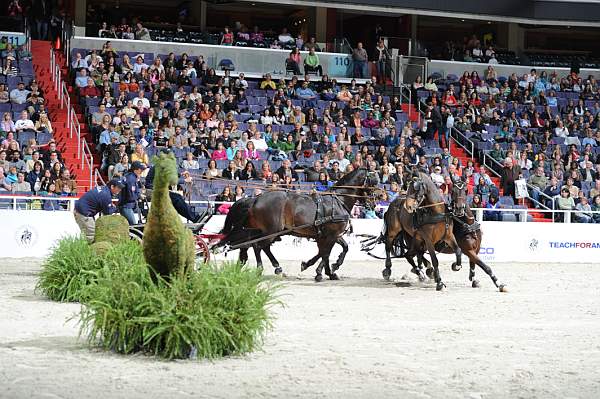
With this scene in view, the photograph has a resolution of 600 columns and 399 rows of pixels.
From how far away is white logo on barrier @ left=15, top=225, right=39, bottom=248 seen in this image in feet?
65.6

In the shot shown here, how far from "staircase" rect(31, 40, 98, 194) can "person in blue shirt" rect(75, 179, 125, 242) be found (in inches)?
269

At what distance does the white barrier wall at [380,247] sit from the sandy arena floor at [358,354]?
13.7ft

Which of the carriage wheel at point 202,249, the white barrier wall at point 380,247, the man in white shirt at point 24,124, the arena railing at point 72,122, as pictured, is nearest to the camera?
the carriage wheel at point 202,249

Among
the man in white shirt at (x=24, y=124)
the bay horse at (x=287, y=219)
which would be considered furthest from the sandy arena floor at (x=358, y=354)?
the man in white shirt at (x=24, y=124)

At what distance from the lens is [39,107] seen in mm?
24750

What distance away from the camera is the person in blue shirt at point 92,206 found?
1520cm

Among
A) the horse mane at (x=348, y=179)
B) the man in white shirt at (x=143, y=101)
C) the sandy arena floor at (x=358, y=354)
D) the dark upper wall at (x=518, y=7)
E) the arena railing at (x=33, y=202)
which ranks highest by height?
the dark upper wall at (x=518, y=7)

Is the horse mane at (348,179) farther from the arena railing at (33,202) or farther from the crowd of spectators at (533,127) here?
the crowd of spectators at (533,127)

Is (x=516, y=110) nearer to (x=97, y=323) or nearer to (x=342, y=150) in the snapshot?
(x=342, y=150)

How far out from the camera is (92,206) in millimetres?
15281

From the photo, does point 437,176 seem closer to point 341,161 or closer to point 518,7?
point 341,161

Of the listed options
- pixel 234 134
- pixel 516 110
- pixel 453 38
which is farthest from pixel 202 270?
pixel 453 38

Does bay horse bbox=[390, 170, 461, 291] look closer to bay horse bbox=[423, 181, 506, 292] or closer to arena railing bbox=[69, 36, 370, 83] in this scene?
bay horse bbox=[423, 181, 506, 292]

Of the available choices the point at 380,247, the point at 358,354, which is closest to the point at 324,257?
the point at 380,247
